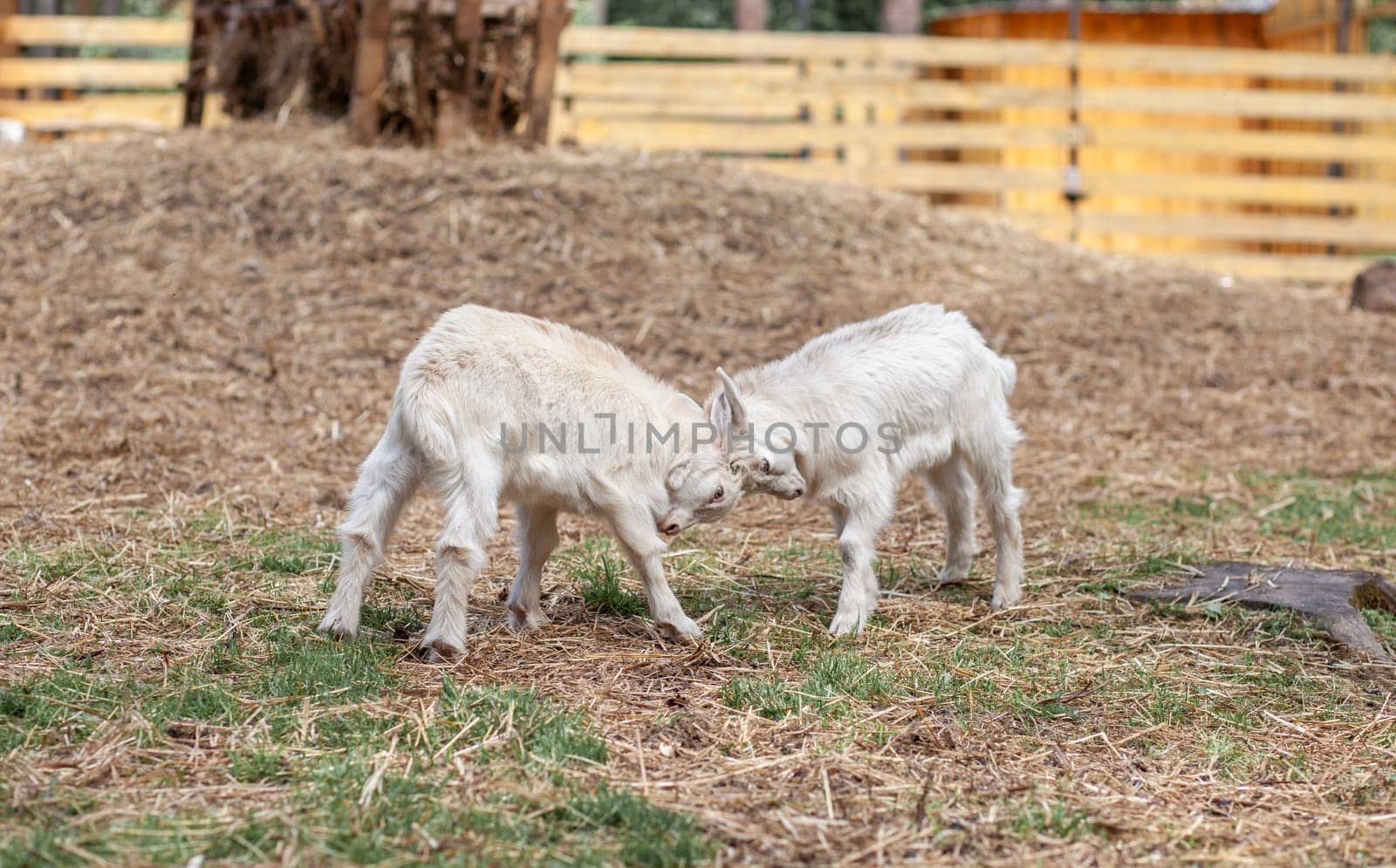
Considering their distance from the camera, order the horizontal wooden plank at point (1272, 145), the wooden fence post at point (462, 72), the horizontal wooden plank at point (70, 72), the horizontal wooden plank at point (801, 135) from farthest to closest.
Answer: the horizontal wooden plank at point (1272, 145)
the horizontal wooden plank at point (70, 72)
the horizontal wooden plank at point (801, 135)
the wooden fence post at point (462, 72)

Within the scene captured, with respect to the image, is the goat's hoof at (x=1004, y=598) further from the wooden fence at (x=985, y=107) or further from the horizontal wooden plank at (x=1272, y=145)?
the horizontal wooden plank at (x=1272, y=145)

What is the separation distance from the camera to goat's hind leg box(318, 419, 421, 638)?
4633 millimetres

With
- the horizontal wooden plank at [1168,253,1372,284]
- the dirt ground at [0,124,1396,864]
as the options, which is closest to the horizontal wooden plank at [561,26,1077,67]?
the horizontal wooden plank at [1168,253,1372,284]

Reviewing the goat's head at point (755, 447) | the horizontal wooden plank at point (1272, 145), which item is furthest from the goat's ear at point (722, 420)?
the horizontal wooden plank at point (1272, 145)

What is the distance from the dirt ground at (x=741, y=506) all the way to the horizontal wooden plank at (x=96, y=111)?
415 cm

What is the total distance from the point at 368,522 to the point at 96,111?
14.5 meters

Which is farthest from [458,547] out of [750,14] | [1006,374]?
[750,14]

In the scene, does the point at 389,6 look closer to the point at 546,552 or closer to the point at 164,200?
the point at 164,200

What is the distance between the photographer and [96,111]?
667 inches

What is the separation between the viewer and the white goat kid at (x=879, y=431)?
5.35 metres

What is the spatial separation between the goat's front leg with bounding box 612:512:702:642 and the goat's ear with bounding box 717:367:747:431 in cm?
53

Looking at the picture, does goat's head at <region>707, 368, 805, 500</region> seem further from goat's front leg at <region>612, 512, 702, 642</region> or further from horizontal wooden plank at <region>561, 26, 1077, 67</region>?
horizontal wooden plank at <region>561, 26, 1077, 67</region>

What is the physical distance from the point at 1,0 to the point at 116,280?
9871mm

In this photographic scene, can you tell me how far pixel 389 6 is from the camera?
1053cm
